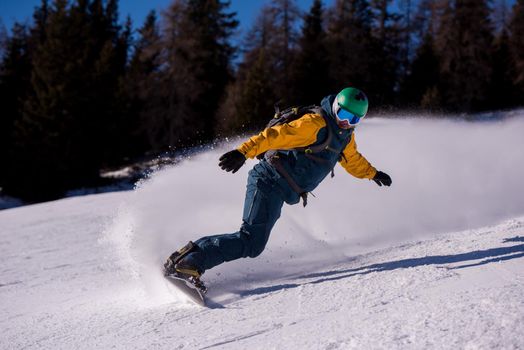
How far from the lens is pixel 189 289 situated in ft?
12.2

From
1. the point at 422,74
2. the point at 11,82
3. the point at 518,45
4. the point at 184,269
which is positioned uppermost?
the point at 11,82

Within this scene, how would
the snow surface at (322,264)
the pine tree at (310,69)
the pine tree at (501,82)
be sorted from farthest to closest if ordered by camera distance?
the pine tree at (501,82)
the pine tree at (310,69)
the snow surface at (322,264)

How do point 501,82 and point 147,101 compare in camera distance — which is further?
point 501,82

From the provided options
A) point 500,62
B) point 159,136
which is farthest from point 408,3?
point 159,136

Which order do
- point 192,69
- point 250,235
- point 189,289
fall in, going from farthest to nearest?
point 192,69 → point 250,235 → point 189,289

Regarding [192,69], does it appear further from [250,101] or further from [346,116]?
[346,116]

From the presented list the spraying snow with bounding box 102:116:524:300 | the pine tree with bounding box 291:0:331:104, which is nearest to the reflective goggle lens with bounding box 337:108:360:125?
the spraying snow with bounding box 102:116:524:300

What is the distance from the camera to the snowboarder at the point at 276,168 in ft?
12.7

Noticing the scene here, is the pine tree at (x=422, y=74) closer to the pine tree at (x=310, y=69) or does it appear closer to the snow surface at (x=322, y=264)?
the pine tree at (x=310, y=69)

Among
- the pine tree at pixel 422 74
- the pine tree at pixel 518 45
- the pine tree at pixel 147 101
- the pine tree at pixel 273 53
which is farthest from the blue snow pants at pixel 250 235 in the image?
the pine tree at pixel 518 45

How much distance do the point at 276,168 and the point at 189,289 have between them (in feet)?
4.19

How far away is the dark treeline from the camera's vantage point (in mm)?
25453

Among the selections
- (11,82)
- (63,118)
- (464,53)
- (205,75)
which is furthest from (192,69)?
(464,53)

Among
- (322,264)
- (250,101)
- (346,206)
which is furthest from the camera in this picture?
(250,101)
